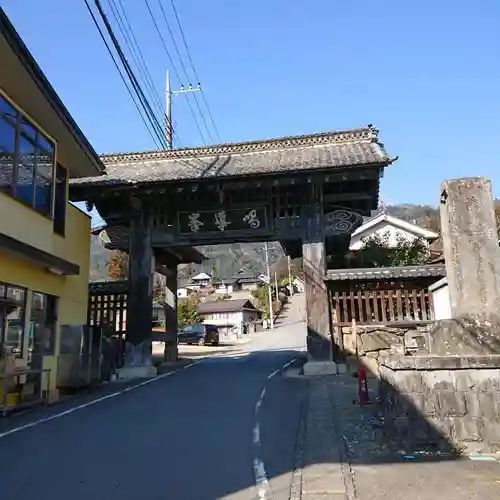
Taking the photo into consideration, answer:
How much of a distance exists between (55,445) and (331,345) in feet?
31.7

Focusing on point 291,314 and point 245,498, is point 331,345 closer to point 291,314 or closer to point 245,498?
point 245,498

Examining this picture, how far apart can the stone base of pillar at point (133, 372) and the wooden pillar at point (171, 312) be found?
4.48m

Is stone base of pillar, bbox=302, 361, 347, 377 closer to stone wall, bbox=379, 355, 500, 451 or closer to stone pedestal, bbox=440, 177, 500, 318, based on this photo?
stone pedestal, bbox=440, 177, 500, 318

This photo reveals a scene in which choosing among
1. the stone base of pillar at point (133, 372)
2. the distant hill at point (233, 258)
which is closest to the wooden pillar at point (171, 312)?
the stone base of pillar at point (133, 372)

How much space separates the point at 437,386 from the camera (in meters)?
6.68

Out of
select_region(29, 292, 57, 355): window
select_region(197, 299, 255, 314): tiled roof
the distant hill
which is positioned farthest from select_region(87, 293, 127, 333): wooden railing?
the distant hill

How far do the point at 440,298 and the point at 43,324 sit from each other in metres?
10.6

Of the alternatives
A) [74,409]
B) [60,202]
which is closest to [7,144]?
[60,202]

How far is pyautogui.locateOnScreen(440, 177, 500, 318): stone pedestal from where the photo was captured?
770 centimetres

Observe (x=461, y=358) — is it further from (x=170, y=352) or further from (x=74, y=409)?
(x=170, y=352)

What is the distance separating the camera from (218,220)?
16.8m

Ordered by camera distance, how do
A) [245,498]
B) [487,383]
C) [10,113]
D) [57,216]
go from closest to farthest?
[245,498]
[487,383]
[10,113]
[57,216]

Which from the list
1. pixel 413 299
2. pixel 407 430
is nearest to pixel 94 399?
pixel 407 430

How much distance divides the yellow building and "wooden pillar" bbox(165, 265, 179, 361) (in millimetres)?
7391
